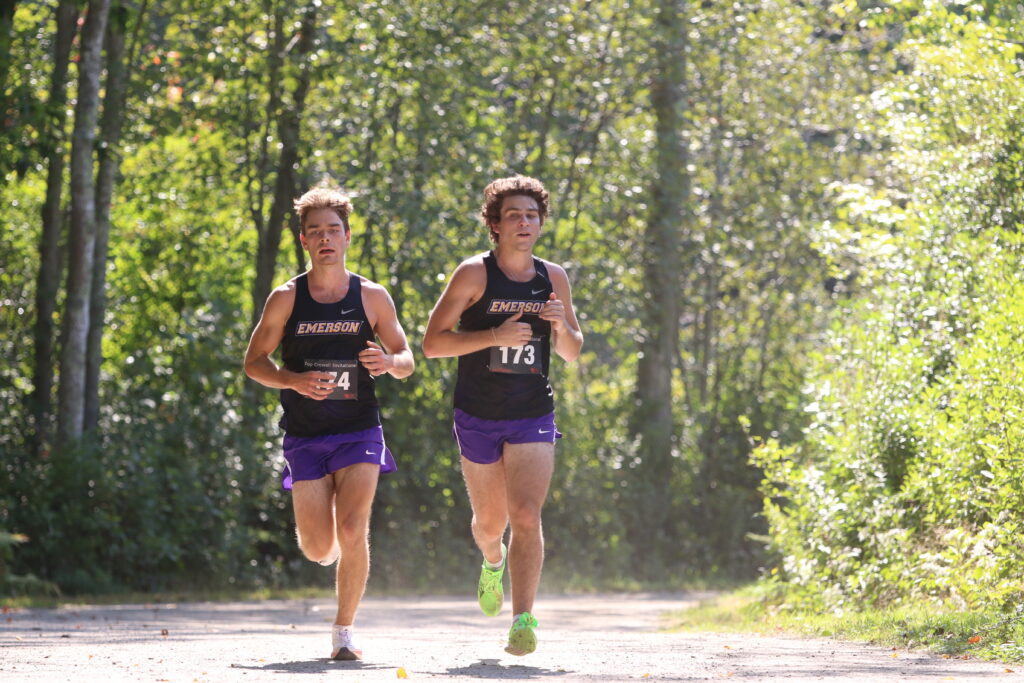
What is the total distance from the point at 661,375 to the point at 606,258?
6.59 feet

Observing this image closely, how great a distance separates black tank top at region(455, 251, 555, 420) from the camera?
8281 millimetres

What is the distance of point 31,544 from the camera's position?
50.3 ft

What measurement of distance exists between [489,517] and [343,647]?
1.11 m

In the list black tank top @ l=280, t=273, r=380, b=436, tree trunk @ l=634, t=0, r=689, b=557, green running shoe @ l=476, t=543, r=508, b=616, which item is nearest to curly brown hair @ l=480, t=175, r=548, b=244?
black tank top @ l=280, t=273, r=380, b=436

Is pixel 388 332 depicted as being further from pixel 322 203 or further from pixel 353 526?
pixel 353 526

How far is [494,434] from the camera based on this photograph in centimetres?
830

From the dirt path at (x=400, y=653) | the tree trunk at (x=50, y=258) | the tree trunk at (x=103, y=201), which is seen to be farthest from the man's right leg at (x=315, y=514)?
the tree trunk at (x=50, y=258)

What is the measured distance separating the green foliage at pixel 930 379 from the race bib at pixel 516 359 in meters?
2.80

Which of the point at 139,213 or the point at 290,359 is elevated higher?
the point at 139,213

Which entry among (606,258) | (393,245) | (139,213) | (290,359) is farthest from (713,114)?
(290,359)

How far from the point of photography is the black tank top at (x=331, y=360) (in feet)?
27.1

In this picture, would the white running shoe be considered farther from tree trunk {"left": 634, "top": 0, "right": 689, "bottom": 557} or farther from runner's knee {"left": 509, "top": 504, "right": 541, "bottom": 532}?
tree trunk {"left": 634, "top": 0, "right": 689, "bottom": 557}

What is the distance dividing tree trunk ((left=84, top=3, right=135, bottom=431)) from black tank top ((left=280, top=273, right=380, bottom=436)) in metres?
8.55

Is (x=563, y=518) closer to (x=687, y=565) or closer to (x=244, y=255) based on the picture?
(x=687, y=565)
